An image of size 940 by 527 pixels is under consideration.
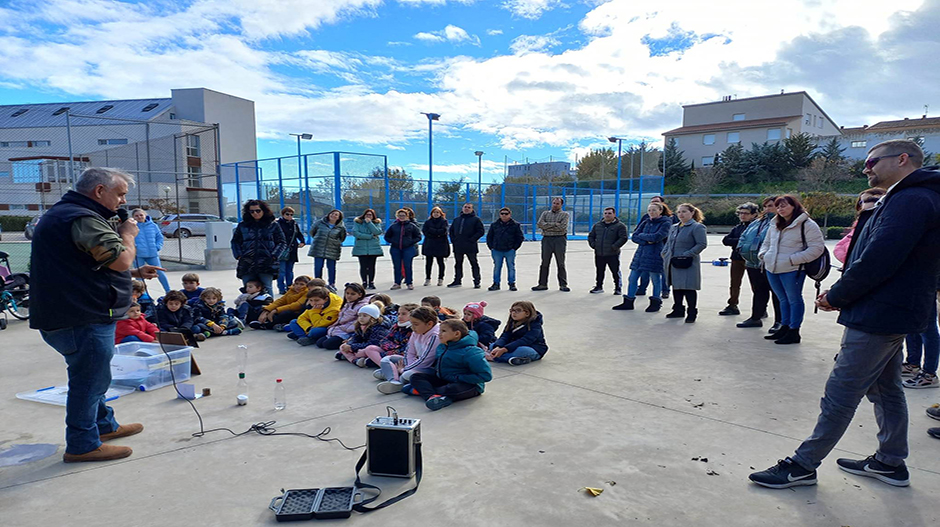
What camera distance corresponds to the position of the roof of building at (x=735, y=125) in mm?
53219

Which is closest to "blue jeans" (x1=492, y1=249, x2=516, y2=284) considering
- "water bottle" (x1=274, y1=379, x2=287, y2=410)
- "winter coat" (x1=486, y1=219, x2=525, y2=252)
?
"winter coat" (x1=486, y1=219, x2=525, y2=252)

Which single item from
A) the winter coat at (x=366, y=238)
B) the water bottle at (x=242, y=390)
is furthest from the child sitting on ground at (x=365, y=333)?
the winter coat at (x=366, y=238)

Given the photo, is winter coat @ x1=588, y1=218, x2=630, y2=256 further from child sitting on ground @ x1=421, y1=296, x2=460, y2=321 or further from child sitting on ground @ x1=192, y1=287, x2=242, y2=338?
child sitting on ground @ x1=192, y1=287, x2=242, y2=338

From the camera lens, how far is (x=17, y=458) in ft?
11.3

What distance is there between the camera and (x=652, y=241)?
864cm

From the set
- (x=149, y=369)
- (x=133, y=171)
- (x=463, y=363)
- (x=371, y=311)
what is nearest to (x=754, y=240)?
(x=463, y=363)

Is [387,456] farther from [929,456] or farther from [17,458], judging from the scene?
[929,456]

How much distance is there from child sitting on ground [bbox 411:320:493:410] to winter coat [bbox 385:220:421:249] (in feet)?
20.6

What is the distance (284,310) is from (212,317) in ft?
2.98

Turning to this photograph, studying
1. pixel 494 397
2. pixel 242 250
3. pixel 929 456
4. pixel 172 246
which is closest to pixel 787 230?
pixel 929 456

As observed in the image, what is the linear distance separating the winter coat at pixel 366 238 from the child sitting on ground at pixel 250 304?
127 inches

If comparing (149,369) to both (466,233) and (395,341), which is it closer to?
(395,341)

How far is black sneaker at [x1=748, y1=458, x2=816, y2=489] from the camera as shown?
3020 millimetres

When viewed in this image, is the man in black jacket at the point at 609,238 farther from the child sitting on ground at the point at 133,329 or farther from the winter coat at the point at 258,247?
the child sitting on ground at the point at 133,329
